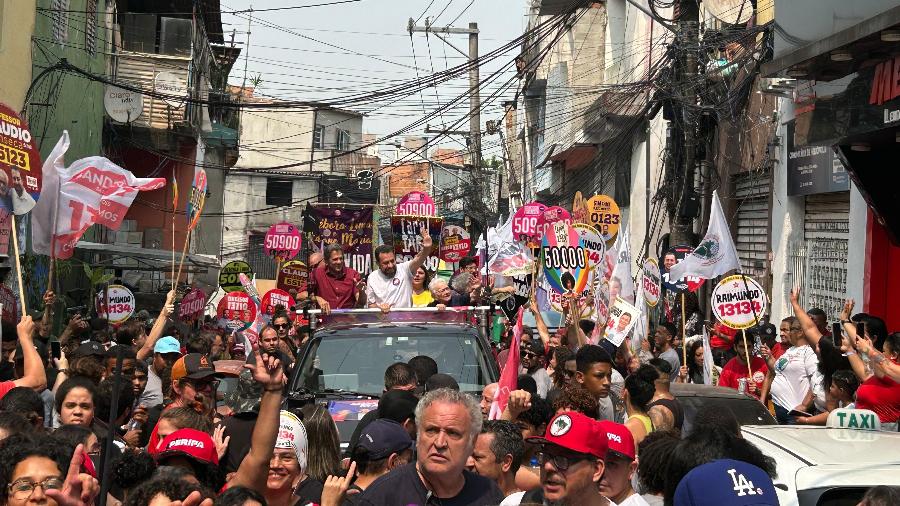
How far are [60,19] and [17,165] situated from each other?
1321cm

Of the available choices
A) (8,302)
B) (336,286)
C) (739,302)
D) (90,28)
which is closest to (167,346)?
(336,286)

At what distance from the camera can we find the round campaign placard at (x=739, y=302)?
12906mm

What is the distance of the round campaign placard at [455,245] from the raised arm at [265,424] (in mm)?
17621

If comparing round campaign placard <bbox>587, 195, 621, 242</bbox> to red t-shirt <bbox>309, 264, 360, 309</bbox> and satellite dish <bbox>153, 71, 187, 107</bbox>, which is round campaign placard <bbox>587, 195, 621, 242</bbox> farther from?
satellite dish <bbox>153, 71, 187, 107</bbox>

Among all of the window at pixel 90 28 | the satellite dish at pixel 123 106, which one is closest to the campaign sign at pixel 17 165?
the window at pixel 90 28

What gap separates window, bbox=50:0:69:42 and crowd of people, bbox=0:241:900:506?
1225 centimetres

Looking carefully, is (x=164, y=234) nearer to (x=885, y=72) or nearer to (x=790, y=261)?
(x=790, y=261)

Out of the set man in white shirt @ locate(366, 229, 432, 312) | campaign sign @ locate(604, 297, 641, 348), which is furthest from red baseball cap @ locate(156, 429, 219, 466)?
man in white shirt @ locate(366, 229, 432, 312)

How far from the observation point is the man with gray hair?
5.07m

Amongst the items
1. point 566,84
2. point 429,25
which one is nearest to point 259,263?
point 429,25

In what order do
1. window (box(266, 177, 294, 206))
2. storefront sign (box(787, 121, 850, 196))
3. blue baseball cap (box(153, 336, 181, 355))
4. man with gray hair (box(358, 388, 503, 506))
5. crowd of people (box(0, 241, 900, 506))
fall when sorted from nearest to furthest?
crowd of people (box(0, 241, 900, 506)) < man with gray hair (box(358, 388, 503, 506)) < blue baseball cap (box(153, 336, 181, 355)) < storefront sign (box(787, 121, 850, 196)) < window (box(266, 177, 294, 206))

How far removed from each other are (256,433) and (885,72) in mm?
8791

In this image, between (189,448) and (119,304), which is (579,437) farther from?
(119,304)

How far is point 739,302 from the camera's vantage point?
42.7ft
